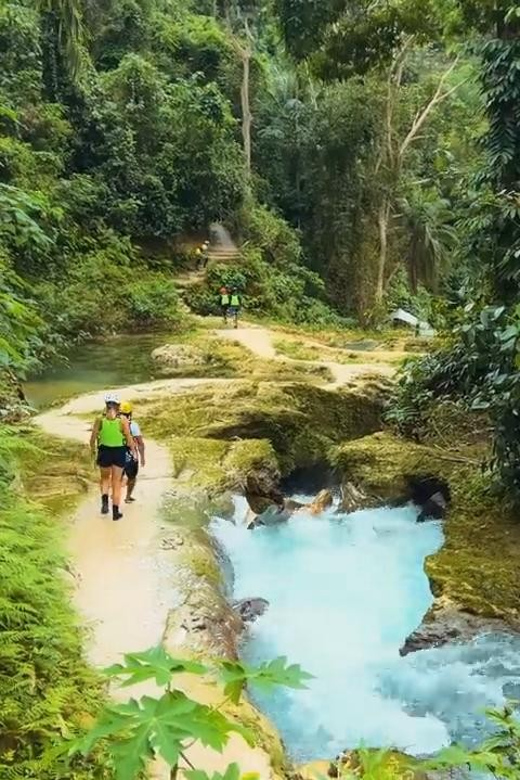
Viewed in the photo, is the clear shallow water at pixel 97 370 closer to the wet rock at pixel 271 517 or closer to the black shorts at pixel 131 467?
the wet rock at pixel 271 517

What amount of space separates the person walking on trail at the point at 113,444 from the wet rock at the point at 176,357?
7089 mm

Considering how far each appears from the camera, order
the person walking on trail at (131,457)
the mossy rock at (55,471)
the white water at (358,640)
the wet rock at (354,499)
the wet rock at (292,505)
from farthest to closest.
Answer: the wet rock at (292,505) < the wet rock at (354,499) < the mossy rock at (55,471) < the person walking on trail at (131,457) < the white water at (358,640)

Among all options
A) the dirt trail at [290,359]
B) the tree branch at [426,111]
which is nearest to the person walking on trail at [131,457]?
the dirt trail at [290,359]

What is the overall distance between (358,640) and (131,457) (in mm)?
2728

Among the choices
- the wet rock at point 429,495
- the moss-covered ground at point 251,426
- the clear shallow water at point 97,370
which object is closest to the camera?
the wet rock at point 429,495

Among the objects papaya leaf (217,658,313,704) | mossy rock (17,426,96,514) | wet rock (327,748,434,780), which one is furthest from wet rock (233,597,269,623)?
papaya leaf (217,658,313,704)

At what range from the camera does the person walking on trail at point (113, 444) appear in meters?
7.40

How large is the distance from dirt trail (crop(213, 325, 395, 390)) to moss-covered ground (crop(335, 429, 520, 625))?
267 cm

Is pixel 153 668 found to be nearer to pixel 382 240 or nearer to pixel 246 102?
pixel 382 240

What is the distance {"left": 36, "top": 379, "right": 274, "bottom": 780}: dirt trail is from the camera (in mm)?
Answer: 4512

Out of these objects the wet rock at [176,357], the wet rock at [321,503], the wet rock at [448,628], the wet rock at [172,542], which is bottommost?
the wet rock at [321,503]

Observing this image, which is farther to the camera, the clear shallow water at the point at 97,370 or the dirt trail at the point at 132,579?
the clear shallow water at the point at 97,370

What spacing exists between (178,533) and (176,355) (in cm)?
810

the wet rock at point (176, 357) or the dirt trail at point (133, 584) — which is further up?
the dirt trail at point (133, 584)
